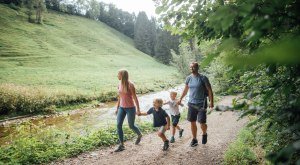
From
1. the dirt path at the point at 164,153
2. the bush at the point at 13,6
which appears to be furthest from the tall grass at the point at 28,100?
the bush at the point at 13,6

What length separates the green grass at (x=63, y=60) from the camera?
1136 inches

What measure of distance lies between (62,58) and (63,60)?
1.29m

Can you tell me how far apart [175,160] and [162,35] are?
72.3 metres

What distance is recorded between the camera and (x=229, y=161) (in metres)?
5.87

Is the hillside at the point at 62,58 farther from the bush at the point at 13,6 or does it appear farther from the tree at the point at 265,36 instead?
the tree at the point at 265,36

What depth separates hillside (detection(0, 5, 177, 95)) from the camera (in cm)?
3005

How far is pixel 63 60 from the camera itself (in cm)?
4575

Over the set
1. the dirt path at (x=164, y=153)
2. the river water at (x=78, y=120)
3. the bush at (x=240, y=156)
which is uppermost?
the bush at (x=240, y=156)

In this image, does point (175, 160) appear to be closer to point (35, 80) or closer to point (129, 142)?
point (129, 142)

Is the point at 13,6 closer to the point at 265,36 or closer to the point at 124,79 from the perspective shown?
Result: the point at 124,79

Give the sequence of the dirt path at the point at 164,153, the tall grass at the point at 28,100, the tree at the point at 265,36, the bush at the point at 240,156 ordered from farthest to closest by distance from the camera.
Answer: the tall grass at the point at 28,100
the dirt path at the point at 164,153
the bush at the point at 240,156
the tree at the point at 265,36

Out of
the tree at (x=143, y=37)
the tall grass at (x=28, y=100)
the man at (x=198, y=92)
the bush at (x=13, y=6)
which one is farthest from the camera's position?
the tree at (x=143, y=37)

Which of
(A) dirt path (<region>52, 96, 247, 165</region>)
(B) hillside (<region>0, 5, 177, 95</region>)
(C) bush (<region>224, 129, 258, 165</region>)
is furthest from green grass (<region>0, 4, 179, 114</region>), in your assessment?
(C) bush (<region>224, 129, 258, 165</region>)

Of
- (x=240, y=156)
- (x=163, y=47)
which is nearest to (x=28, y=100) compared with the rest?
(x=240, y=156)
